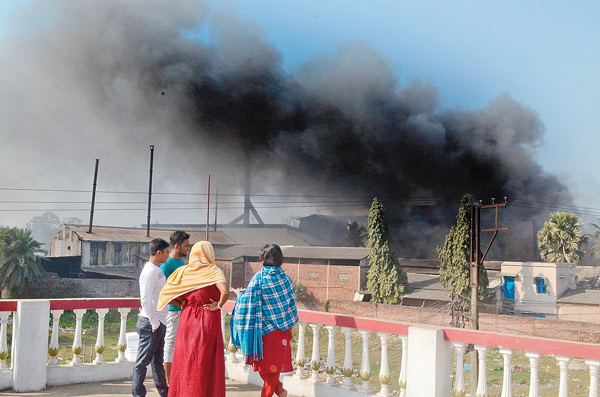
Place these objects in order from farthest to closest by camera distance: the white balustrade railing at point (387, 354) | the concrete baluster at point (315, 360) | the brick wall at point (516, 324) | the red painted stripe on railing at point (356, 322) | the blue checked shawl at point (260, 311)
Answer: the brick wall at point (516, 324)
the concrete baluster at point (315, 360)
the red painted stripe on railing at point (356, 322)
the blue checked shawl at point (260, 311)
the white balustrade railing at point (387, 354)

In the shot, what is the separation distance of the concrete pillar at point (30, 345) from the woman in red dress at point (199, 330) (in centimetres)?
181

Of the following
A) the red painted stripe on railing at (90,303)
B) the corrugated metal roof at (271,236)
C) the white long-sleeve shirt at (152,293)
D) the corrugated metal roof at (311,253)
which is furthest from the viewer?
the corrugated metal roof at (271,236)

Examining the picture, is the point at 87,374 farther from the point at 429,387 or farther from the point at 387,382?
the point at 429,387

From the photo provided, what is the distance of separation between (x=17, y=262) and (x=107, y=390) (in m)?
26.8

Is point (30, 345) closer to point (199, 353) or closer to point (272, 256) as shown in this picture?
point (199, 353)

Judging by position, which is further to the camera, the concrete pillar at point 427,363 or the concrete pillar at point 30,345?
the concrete pillar at point 30,345

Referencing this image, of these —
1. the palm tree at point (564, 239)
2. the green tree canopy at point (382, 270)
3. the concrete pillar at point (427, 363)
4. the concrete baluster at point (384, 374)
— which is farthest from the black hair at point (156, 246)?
the palm tree at point (564, 239)

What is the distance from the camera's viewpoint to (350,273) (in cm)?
3038

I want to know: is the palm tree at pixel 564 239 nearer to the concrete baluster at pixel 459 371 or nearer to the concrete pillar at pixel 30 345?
the concrete baluster at pixel 459 371

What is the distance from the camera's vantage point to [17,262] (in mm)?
27375

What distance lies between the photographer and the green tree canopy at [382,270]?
2789 cm

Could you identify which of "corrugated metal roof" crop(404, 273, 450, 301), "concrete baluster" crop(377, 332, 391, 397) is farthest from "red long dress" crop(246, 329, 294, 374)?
"corrugated metal roof" crop(404, 273, 450, 301)

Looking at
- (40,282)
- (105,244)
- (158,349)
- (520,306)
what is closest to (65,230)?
(105,244)

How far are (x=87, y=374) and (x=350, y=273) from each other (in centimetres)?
2623
